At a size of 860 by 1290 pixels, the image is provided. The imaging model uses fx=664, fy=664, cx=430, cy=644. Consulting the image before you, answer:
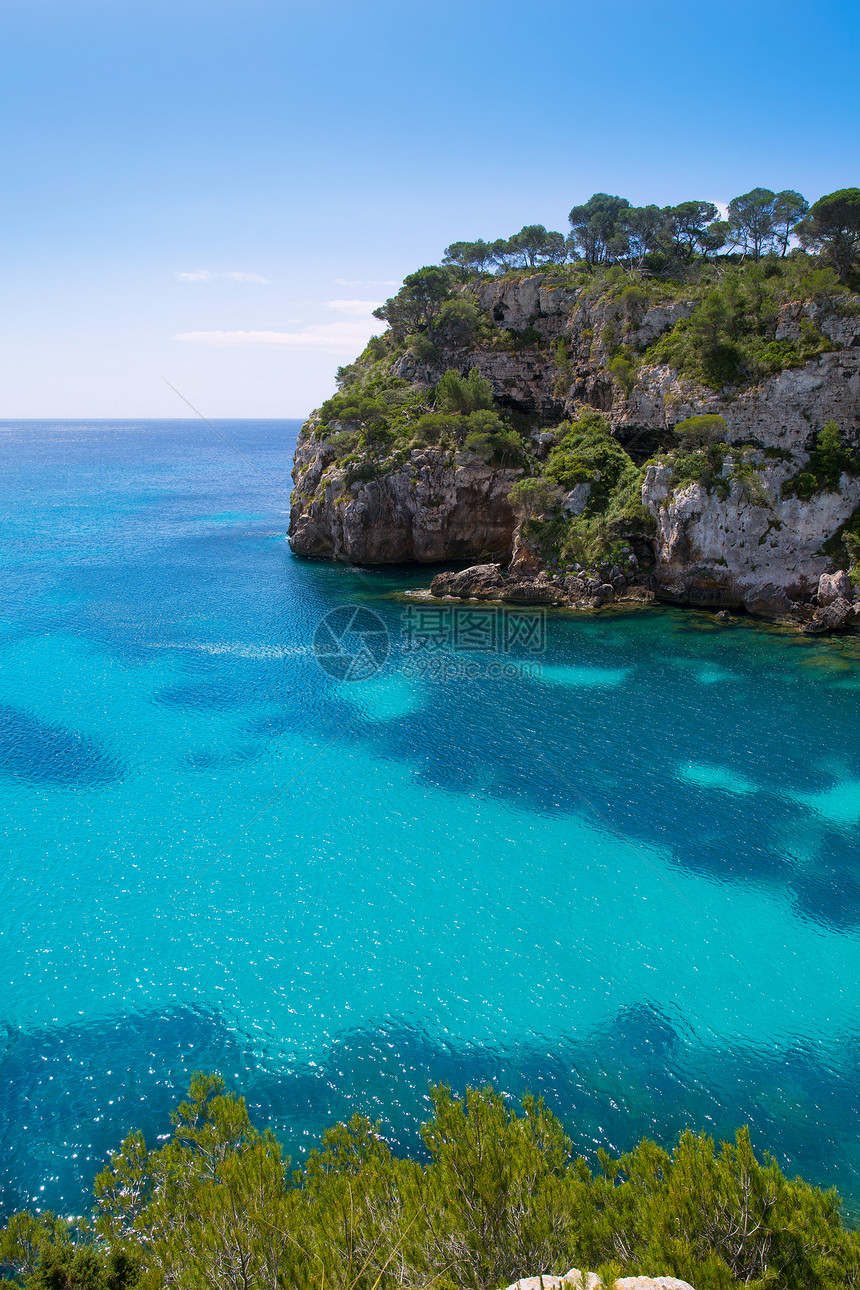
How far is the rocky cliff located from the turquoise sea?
7.25 metres

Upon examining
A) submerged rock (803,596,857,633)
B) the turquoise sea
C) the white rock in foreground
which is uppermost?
submerged rock (803,596,857,633)

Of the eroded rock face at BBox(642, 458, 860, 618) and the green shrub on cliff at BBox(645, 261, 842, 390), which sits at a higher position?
the green shrub on cliff at BBox(645, 261, 842, 390)

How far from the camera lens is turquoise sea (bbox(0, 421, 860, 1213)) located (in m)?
16.9

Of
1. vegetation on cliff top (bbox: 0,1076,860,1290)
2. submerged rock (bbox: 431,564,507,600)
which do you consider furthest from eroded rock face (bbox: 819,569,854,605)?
vegetation on cliff top (bbox: 0,1076,860,1290)

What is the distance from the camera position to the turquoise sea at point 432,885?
16.9 metres

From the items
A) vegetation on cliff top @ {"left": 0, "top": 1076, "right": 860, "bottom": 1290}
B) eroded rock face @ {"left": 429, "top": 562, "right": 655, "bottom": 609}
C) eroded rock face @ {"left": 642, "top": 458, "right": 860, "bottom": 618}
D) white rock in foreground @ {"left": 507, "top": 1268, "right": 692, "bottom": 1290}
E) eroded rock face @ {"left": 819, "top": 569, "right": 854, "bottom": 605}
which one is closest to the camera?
→ white rock in foreground @ {"left": 507, "top": 1268, "right": 692, "bottom": 1290}

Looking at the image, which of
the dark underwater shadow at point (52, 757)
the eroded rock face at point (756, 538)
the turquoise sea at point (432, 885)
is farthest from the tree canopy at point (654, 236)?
the dark underwater shadow at point (52, 757)

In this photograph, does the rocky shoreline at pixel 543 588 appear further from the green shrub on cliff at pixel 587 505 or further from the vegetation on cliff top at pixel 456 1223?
the vegetation on cliff top at pixel 456 1223

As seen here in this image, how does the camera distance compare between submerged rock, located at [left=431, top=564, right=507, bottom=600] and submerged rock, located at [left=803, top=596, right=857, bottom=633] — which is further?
submerged rock, located at [left=431, top=564, right=507, bottom=600]

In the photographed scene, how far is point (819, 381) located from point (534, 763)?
36.8 meters

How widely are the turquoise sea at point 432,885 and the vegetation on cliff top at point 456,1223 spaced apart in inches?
185

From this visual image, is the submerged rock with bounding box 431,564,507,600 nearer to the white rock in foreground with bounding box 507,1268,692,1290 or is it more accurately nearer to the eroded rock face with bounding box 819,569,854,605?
the eroded rock face with bounding box 819,569,854,605

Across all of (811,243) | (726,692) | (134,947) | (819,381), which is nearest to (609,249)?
(811,243)

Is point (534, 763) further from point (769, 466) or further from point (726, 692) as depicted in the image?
point (769, 466)
